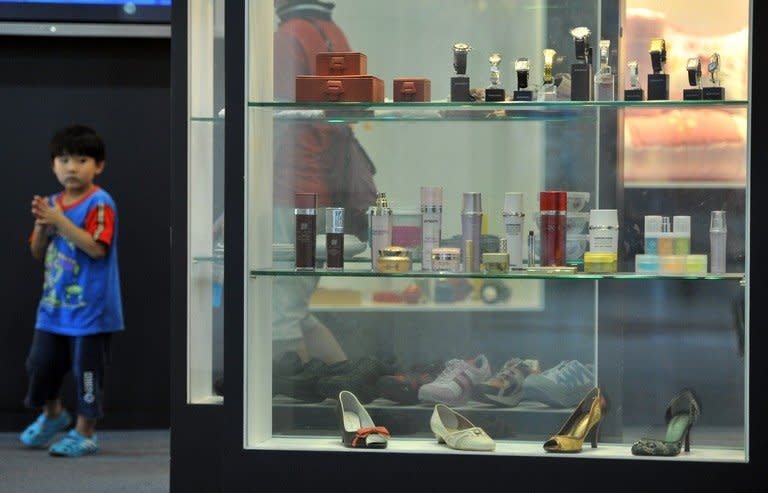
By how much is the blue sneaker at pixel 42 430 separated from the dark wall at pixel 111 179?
1.51 ft

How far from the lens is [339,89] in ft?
11.7

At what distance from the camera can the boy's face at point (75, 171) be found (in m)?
6.09

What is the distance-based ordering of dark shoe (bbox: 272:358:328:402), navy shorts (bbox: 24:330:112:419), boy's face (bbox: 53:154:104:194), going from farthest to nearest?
1. boy's face (bbox: 53:154:104:194)
2. navy shorts (bbox: 24:330:112:419)
3. dark shoe (bbox: 272:358:328:402)

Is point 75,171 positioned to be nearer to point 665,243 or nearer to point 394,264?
point 394,264

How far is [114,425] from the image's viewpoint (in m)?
6.70

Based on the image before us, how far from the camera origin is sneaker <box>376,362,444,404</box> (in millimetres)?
3682

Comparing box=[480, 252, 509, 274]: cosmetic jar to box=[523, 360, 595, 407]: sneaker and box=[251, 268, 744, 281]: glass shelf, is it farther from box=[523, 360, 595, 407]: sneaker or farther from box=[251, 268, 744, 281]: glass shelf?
box=[523, 360, 595, 407]: sneaker

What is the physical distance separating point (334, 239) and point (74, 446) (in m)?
2.83

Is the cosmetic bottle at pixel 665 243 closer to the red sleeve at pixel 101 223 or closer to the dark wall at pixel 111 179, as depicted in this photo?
the red sleeve at pixel 101 223

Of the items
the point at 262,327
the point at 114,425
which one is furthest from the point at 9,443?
the point at 262,327

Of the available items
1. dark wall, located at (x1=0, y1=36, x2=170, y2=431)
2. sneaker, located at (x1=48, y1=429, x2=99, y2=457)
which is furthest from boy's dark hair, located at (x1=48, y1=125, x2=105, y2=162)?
sneaker, located at (x1=48, y1=429, x2=99, y2=457)

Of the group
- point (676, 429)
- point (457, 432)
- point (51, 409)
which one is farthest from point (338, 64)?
point (51, 409)

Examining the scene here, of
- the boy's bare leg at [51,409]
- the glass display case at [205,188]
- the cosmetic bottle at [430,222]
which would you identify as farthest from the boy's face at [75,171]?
the cosmetic bottle at [430,222]

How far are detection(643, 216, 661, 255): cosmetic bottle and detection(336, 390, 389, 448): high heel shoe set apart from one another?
91 cm
